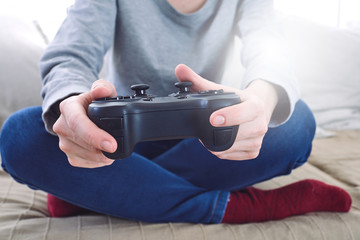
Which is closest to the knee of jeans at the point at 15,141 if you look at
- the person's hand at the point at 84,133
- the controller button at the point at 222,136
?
the person's hand at the point at 84,133

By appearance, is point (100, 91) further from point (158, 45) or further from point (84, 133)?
point (158, 45)

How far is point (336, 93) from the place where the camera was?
0.78m

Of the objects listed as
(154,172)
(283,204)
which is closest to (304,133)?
(283,204)

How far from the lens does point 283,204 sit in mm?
397

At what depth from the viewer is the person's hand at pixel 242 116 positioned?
0.69 feet

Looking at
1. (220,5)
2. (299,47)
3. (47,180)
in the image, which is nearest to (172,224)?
(47,180)

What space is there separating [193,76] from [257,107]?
6cm

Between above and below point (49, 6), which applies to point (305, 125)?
below

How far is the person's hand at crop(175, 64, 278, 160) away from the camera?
21 centimetres

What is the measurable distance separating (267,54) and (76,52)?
Result: 8.3 inches

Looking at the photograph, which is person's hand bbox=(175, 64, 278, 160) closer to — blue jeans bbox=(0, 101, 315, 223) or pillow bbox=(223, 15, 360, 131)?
blue jeans bbox=(0, 101, 315, 223)

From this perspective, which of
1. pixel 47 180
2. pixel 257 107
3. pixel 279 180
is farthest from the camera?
pixel 279 180

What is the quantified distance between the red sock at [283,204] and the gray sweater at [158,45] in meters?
0.13

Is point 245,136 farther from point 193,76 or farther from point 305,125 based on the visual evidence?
point 305,125
